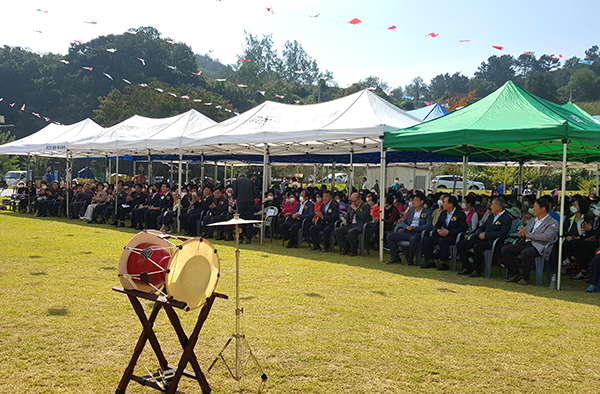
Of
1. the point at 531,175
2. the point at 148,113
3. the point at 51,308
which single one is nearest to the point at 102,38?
the point at 148,113

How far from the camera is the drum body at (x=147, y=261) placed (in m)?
3.66

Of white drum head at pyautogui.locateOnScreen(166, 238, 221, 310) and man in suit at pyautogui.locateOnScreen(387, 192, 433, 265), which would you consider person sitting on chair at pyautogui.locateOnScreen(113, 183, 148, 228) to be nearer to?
man in suit at pyautogui.locateOnScreen(387, 192, 433, 265)

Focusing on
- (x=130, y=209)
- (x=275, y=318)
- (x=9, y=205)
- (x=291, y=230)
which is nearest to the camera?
(x=275, y=318)

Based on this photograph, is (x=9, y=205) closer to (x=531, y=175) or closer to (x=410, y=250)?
(x=410, y=250)

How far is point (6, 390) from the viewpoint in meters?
3.75

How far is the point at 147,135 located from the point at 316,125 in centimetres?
778

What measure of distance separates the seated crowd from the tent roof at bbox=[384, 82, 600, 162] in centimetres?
111

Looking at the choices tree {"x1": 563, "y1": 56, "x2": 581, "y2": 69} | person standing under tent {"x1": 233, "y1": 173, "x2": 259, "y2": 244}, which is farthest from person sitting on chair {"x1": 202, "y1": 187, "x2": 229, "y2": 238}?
tree {"x1": 563, "y1": 56, "x2": 581, "y2": 69}

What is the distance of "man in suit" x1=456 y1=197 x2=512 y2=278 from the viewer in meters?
9.02

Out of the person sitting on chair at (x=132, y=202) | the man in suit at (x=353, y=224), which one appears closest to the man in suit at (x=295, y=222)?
the man in suit at (x=353, y=224)

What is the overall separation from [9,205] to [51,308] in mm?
21145

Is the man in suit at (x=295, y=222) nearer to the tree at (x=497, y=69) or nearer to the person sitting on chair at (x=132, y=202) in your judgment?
the person sitting on chair at (x=132, y=202)

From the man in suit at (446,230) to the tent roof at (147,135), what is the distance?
7997 millimetres

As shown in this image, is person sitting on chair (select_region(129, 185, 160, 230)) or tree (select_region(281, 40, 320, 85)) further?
tree (select_region(281, 40, 320, 85))
